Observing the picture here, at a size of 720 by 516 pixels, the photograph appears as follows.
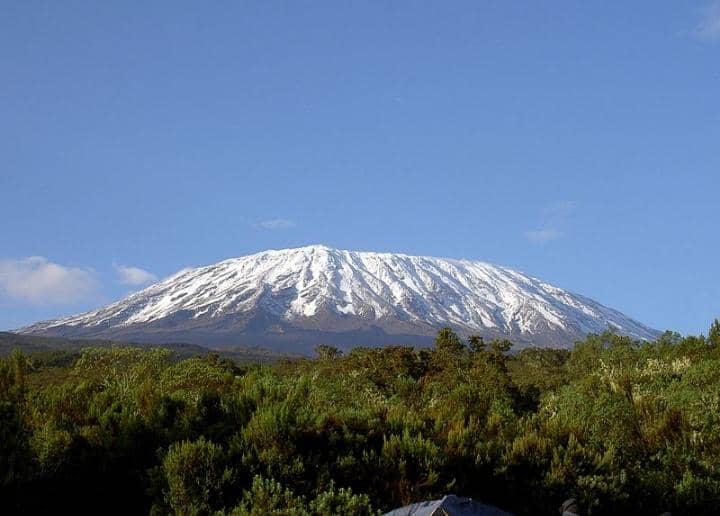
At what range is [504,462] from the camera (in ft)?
37.3

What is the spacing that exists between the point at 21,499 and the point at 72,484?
2.55 feet

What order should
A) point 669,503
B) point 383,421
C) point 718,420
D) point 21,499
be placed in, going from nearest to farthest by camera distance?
point 21,499, point 669,503, point 383,421, point 718,420

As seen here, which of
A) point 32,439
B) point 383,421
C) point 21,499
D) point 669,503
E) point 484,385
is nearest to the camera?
point 21,499

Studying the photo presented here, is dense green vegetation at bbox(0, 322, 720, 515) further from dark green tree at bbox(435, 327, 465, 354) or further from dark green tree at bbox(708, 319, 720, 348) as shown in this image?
dark green tree at bbox(435, 327, 465, 354)

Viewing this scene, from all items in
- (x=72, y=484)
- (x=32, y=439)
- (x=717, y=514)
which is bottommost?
(x=717, y=514)

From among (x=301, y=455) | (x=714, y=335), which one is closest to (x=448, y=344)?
(x=714, y=335)

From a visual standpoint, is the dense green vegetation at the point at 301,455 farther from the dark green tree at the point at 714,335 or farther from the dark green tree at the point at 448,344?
the dark green tree at the point at 448,344

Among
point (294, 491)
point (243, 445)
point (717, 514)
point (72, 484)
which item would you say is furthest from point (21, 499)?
point (717, 514)

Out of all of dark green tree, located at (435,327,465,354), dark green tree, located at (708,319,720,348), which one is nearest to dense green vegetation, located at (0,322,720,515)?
dark green tree, located at (708,319,720,348)

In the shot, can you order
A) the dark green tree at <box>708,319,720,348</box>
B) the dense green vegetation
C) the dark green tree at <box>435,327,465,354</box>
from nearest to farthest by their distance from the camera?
1. the dense green vegetation
2. the dark green tree at <box>708,319,720,348</box>
3. the dark green tree at <box>435,327,465,354</box>

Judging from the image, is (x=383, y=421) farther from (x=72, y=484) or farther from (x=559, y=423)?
(x=72, y=484)

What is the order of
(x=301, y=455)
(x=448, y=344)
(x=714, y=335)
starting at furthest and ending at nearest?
(x=448, y=344) → (x=714, y=335) → (x=301, y=455)

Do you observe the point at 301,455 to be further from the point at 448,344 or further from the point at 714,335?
the point at 448,344

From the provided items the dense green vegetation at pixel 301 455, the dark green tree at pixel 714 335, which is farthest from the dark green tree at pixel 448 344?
the dense green vegetation at pixel 301 455
